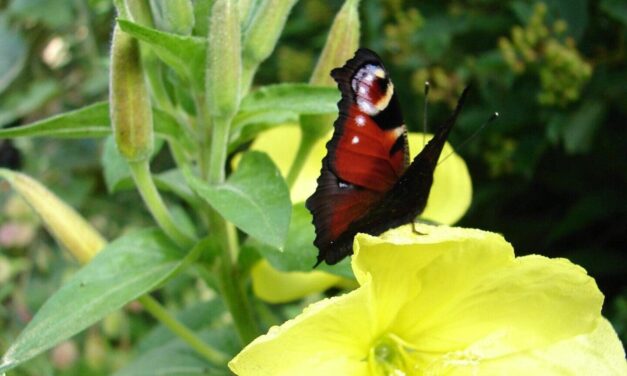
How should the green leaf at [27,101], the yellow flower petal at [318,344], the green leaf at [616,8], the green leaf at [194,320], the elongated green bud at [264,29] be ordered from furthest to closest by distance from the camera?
the green leaf at [27,101], the green leaf at [616,8], the green leaf at [194,320], the elongated green bud at [264,29], the yellow flower petal at [318,344]

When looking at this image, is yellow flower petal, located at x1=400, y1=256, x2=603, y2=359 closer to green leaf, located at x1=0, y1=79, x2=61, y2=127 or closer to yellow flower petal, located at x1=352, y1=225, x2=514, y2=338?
yellow flower petal, located at x1=352, y1=225, x2=514, y2=338

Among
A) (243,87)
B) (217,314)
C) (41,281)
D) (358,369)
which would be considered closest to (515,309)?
(358,369)

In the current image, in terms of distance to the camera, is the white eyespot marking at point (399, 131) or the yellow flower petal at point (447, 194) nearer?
the white eyespot marking at point (399, 131)

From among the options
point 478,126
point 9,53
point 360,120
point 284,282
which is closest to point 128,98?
point 360,120

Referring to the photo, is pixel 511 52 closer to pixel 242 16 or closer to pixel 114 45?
pixel 242 16

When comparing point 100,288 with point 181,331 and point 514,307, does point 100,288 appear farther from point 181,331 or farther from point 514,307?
point 514,307

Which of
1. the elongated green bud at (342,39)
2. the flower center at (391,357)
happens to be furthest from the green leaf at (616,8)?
the flower center at (391,357)

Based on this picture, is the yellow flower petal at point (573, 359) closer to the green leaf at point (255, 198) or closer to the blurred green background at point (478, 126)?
the green leaf at point (255, 198)

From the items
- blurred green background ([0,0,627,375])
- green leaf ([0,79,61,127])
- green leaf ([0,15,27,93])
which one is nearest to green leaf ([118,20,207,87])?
blurred green background ([0,0,627,375])
